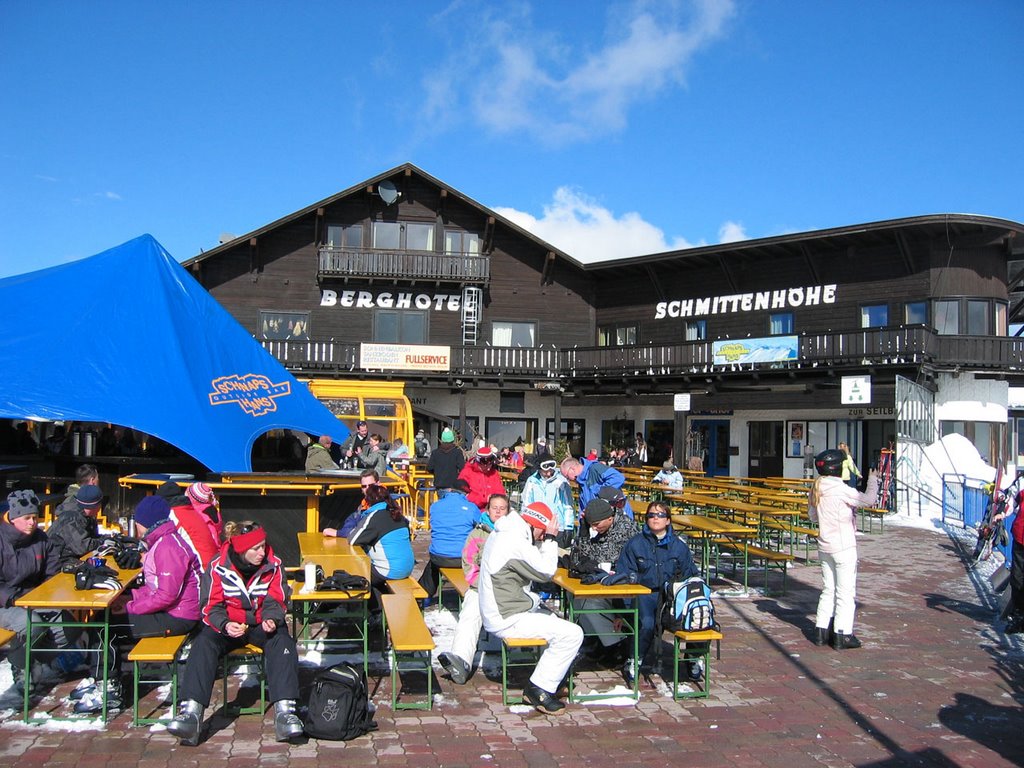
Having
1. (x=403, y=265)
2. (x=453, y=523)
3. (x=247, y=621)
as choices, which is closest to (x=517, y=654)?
(x=453, y=523)

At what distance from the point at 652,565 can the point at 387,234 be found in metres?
25.5

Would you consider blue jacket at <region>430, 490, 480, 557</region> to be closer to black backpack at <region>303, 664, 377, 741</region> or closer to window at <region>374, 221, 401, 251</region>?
black backpack at <region>303, 664, 377, 741</region>

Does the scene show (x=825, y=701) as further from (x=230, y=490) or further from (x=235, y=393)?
(x=235, y=393)

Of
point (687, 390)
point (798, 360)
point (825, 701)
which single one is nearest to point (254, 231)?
point (687, 390)

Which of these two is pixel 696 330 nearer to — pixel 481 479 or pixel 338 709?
pixel 481 479

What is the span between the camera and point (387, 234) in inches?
1205

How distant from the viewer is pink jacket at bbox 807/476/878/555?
7562 mm

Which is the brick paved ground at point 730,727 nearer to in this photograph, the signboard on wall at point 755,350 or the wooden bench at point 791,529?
the wooden bench at point 791,529

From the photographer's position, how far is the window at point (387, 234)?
3055 centimetres

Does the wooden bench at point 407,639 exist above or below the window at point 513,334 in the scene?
below

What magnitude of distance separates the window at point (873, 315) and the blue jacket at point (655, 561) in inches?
823

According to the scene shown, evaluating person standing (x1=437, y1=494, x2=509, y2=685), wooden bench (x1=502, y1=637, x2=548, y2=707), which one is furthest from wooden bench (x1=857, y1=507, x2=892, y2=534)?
person standing (x1=437, y1=494, x2=509, y2=685)

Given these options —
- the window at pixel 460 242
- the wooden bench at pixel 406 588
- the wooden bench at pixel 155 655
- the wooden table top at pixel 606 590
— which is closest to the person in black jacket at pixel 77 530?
the wooden bench at pixel 155 655

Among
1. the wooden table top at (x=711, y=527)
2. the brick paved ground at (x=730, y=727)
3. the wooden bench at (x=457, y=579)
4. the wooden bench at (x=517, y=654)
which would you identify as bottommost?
the brick paved ground at (x=730, y=727)
